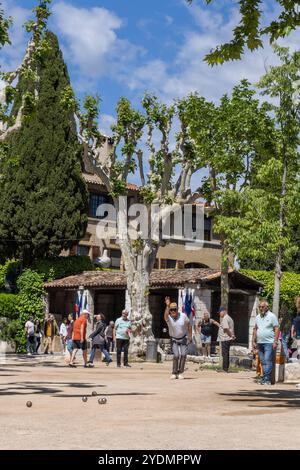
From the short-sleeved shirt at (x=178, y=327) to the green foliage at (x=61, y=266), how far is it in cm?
2300

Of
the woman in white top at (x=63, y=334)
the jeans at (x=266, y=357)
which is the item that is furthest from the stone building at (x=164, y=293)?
the jeans at (x=266, y=357)

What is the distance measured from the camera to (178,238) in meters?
51.7

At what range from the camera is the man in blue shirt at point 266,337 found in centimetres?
1689

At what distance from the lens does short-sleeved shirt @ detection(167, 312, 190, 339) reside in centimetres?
1833

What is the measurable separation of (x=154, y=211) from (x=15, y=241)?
9619 millimetres

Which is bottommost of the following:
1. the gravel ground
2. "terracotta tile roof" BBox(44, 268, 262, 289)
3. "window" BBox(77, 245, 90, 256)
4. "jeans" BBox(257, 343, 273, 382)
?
the gravel ground

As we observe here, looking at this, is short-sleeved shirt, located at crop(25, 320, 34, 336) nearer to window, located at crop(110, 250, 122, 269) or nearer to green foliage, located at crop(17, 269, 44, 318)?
green foliage, located at crop(17, 269, 44, 318)

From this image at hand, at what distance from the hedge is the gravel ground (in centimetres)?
2320

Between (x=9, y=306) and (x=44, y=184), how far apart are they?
6.18 metres

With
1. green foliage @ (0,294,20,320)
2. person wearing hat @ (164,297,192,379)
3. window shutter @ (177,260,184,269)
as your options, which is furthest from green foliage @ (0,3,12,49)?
window shutter @ (177,260,184,269)

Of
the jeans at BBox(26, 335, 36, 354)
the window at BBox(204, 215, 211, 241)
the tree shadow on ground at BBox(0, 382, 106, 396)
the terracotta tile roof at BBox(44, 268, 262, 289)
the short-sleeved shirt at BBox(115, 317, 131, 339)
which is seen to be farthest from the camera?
the window at BBox(204, 215, 211, 241)

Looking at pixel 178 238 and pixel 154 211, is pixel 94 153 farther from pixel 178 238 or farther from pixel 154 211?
pixel 178 238

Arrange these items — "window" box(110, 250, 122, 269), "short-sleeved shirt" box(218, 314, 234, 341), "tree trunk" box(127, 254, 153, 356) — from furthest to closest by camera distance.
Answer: "window" box(110, 250, 122, 269)
"tree trunk" box(127, 254, 153, 356)
"short-sleeved shirt" box(218, 314, 234, 341)

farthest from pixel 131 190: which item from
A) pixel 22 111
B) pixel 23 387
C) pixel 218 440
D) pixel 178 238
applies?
pixel 218 440
